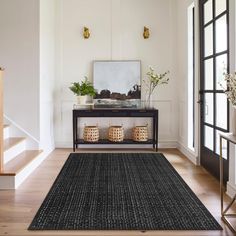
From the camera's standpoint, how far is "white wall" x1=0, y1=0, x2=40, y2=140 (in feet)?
16.1

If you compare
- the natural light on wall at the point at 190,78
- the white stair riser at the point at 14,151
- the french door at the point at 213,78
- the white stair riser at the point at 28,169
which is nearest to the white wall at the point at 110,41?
the natural light on wall at the point at 190,78

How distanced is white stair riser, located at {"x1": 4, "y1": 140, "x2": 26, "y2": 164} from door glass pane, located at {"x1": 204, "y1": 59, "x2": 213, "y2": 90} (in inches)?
109

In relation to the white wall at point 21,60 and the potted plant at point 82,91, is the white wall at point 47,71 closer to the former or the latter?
the white wall at point 21,60

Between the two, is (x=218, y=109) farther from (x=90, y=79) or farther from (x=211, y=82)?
(x=90, y=79)

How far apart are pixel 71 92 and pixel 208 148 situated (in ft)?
9.90

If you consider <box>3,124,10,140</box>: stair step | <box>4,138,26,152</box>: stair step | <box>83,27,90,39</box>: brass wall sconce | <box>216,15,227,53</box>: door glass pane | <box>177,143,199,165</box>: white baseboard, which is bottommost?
<box>177,143,199,165</box>: white baseboard

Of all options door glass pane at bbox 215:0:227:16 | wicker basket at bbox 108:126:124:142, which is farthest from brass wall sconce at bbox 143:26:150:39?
door glass pane at bbox 215:0:227:16

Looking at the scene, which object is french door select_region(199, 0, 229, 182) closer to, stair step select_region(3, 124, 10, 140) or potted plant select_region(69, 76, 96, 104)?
potted plant select_region(69, 76, 96, 104)

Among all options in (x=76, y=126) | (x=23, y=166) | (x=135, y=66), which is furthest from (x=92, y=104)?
(x=23, y=166)

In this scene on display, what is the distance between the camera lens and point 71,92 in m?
6.28

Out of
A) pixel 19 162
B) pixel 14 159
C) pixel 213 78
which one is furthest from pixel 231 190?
pixel 14 159

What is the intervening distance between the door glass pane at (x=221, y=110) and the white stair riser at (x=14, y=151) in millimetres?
2681

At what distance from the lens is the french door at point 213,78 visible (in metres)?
3.71

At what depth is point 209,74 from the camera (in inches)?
169
